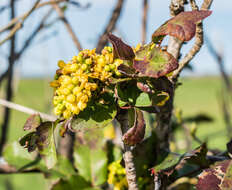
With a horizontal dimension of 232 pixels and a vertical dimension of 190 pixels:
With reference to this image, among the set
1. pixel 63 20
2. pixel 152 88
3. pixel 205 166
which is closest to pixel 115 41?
pixel 152 88

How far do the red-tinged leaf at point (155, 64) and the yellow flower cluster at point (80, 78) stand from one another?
0.04 meters

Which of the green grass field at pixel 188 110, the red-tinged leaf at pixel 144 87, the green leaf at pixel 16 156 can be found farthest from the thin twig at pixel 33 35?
the green grass field at pixel 188 110

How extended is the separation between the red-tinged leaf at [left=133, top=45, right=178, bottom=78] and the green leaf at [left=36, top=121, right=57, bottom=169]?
5.3 inches

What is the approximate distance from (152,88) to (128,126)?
0.18 ft

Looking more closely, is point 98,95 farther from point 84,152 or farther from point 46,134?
point 84,152

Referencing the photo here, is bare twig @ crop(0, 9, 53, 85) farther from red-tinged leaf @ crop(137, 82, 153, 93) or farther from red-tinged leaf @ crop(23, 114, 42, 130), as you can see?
red-tinged leaf @ crop(137, 82, 153, 93)

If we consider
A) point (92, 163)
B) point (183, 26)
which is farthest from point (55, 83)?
point (92, 163)

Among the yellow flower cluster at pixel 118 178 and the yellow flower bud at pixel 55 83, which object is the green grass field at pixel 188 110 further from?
the yellow flower bud at pixel 55 83

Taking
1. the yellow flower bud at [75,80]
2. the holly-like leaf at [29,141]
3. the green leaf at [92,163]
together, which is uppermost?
the yellow flower bud at [75,80]

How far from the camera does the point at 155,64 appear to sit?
0.27 metres

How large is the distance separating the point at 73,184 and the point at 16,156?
0.45ft

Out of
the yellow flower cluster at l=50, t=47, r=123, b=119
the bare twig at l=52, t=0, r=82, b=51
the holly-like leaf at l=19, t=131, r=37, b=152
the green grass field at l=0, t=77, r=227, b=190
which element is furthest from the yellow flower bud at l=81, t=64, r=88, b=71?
the green grass field at l=0, t=77, r=227, b=190

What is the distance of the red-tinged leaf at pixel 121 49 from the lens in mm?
300

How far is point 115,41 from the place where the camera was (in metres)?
0.30
